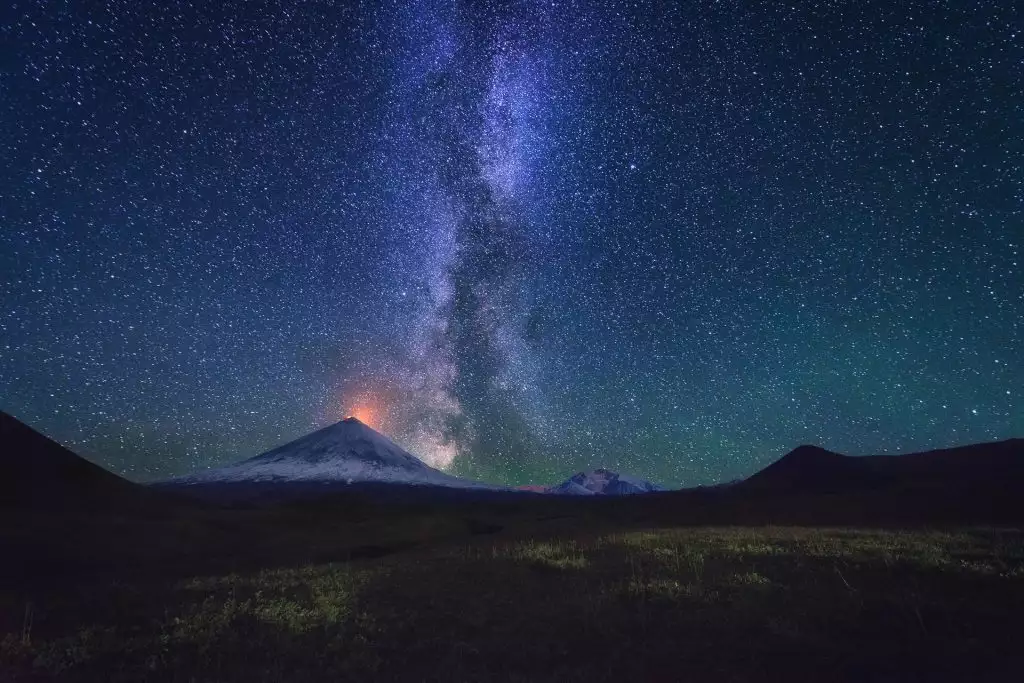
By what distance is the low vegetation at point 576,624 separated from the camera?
8562mm

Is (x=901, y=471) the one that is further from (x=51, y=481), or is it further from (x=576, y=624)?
(x=51, y=481)

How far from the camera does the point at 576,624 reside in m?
10.7

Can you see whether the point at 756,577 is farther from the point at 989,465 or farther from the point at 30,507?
the point at 989,465

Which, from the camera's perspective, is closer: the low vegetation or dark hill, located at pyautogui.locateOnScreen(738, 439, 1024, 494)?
the low vegetation

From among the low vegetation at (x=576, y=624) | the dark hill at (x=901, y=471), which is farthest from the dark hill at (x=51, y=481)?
the dark hill at (x=901, y=471)

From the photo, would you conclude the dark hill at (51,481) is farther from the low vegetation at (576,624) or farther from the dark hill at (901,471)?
the dark hill at (901,471)

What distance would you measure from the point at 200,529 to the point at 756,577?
53389 mm

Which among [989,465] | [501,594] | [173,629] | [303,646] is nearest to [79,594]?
[173,629]

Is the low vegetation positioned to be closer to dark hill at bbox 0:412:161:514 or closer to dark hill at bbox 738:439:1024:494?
dark hill at bbox 0:412:161:514

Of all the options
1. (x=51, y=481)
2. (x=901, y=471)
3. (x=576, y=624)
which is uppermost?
(x=901, y=471)

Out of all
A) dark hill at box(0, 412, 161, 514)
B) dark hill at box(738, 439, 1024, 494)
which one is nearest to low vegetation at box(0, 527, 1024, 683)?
dark hill at box(0, 412, 161, 514)

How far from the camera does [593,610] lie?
1140 cm

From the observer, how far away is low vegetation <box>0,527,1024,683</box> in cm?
856

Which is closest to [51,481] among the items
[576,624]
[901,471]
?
[576,624]
